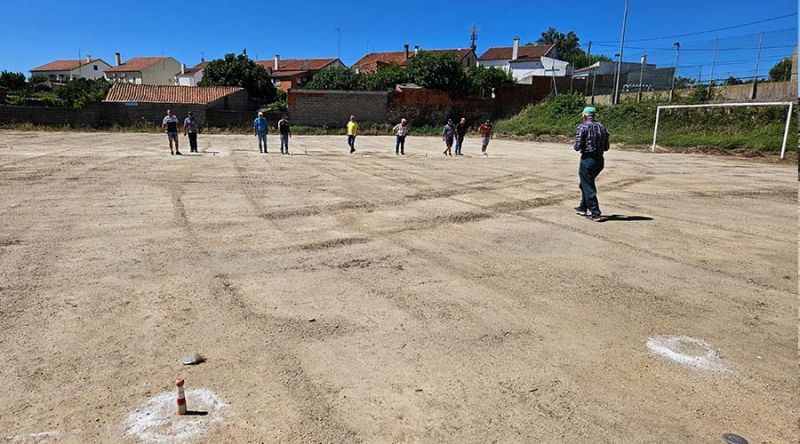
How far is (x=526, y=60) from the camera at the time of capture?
7106cm

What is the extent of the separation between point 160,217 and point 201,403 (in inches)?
222

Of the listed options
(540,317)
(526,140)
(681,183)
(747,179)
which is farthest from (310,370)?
(526,140)

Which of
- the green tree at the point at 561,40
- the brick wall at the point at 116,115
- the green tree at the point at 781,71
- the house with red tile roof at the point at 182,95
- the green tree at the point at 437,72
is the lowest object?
the brick wall at the point at 116,115

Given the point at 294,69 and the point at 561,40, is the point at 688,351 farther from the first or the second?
the point at 561,40

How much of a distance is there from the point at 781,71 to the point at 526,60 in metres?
44.1

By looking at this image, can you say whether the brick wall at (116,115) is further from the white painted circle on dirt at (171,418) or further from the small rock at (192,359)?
the white painted circle on dirt at (171,418)

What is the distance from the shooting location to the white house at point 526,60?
69.8 m

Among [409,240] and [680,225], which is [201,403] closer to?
[409,240]

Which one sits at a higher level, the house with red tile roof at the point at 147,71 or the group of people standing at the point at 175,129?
the house with red tile roof at the point at 147,71

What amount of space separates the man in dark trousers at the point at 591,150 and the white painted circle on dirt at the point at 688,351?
4.44 m

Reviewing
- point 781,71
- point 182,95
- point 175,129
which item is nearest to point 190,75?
point 182,95

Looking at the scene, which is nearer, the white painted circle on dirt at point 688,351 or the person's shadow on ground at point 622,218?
the white painted circle on dirt at point 688,351

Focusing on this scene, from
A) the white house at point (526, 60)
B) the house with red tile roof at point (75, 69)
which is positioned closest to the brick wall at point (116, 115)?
the white house at point (526, 60)

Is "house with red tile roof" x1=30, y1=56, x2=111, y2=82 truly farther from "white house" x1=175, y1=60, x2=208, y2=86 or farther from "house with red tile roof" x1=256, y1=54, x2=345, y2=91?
"house with red tile roof" x1=256, y1=54, x2=345, y2=91
